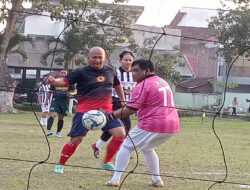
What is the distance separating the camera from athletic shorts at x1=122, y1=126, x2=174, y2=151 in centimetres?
619

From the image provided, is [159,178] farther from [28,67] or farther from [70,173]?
[28,67]

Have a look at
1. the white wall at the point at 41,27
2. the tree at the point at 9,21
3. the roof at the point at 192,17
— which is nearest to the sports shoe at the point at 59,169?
the tree at the point at 9,21

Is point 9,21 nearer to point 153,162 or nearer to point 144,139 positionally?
point 153,162

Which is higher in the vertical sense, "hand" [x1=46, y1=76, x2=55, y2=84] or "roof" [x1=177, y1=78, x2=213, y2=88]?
"hand" [x1=46, y1=76, x2=55, y2=84]

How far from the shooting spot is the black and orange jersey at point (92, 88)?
6.81m

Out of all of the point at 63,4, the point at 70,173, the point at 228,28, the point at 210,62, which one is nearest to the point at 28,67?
the point at 63,4

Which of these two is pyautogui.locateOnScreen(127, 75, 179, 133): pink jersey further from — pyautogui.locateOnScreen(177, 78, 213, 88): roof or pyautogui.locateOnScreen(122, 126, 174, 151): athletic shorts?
pyautogui.locateOnScreen(177, 78, 213, 88): roof

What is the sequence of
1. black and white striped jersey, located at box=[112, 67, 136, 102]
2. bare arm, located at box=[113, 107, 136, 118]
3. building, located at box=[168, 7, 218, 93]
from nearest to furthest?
bare arm, located at box=[113, 107, 136, 118] → black and white striped jersey, located at box=[112, 67, 136, 102] → building, located at box=[168, 7, 218, 93]

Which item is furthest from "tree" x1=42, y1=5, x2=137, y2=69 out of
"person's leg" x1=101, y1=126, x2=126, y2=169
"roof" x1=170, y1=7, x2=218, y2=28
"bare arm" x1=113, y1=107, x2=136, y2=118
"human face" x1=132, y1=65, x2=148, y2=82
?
"roof" x1=170, y1=7, x2=218, y2=28

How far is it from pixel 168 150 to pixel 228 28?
20619 mm

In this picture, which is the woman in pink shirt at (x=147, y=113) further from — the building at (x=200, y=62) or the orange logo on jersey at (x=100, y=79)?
the building at (x=200, y=62)

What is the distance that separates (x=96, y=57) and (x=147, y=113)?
0.97 m

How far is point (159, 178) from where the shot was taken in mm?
6402

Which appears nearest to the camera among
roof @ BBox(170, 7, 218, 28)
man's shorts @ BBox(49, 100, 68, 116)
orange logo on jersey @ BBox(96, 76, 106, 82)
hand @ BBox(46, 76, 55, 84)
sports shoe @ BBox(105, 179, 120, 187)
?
hand @ BBox(46, 76, 55, 84)
